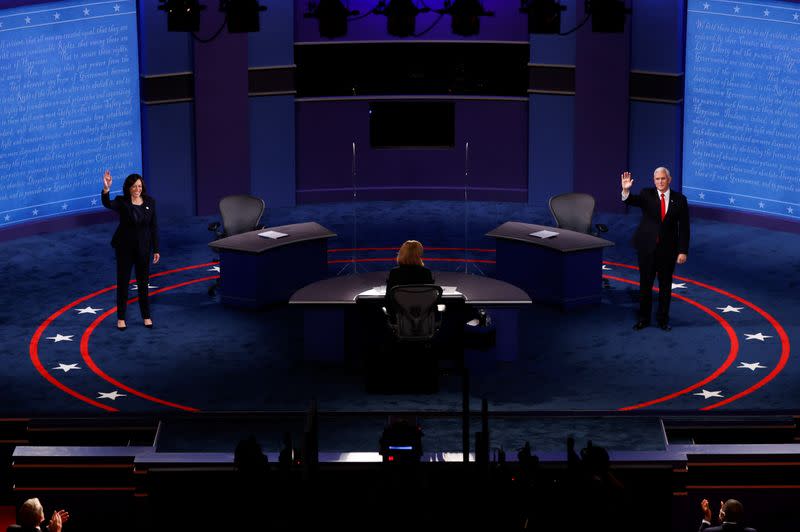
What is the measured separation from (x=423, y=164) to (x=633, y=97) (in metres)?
2.68

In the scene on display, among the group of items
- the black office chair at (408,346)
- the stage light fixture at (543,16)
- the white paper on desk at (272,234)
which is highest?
the stage light fixture at (543,16)

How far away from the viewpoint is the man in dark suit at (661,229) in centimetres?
1148

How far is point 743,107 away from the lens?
50.2 feet

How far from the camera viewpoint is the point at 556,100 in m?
16.1

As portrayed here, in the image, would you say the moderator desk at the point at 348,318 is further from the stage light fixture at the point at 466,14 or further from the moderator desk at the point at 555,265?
the stage light fixture at the point at 466,14

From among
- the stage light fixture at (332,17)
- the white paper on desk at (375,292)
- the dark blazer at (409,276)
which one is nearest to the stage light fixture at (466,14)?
the stage light fixture at (332,17)

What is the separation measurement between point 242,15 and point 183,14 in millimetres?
560

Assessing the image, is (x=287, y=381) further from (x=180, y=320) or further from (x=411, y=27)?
(x=411, y=27)

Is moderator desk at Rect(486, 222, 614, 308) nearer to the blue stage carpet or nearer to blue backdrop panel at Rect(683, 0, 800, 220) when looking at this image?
the blue stage carpet

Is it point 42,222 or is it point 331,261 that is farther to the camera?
point 42,222

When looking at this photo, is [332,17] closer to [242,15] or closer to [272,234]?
[242,15]

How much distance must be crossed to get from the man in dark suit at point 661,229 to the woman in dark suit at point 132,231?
158 inches

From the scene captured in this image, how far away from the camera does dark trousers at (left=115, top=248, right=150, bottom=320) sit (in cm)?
1163

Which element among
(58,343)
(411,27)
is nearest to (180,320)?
(58,343)
